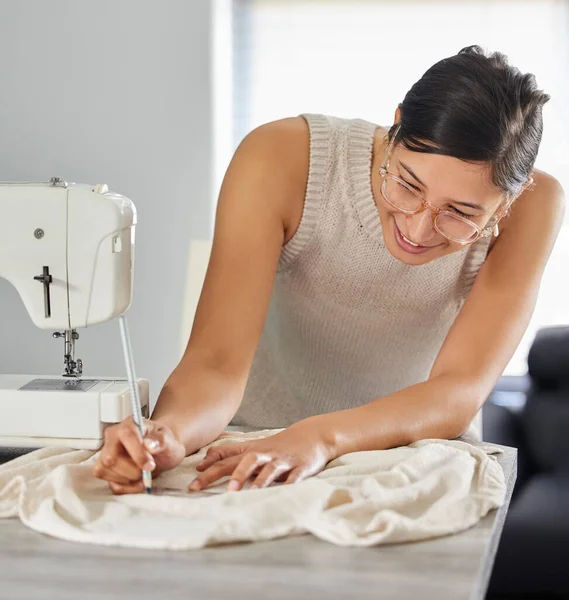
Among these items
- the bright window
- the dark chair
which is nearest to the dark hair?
the dark chair

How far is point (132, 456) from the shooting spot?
1.16 metres

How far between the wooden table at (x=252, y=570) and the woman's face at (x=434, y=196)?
0.59m

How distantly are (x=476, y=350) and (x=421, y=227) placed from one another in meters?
0.25

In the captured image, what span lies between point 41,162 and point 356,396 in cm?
195

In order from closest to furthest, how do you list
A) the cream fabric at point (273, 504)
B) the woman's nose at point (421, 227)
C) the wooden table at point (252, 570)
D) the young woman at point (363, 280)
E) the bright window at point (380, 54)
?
1. the wooden table at point (252, 570)
2. the cream fabric at point (273, 504)
3. the young woman at point (363, 280)
4. the woman's nose at point (421, 227)
5. the bright window at point (380, 54)

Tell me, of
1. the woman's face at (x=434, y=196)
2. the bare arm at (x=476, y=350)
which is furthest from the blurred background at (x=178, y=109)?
the woman's face at (x=434, y=196)

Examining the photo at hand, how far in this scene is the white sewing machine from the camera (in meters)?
1.32

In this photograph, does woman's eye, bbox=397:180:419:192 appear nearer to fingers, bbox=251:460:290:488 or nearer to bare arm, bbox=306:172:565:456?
bare arm, bbox=306:172:565:456

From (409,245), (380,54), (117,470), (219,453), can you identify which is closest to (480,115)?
(409,245)

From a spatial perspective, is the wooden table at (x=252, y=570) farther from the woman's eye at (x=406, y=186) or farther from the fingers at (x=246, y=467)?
the woman's eye at (x=406, y=186)

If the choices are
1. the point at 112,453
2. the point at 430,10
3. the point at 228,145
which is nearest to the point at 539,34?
the point at 430,10

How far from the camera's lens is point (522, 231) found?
1707mm

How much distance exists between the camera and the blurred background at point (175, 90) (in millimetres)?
3438

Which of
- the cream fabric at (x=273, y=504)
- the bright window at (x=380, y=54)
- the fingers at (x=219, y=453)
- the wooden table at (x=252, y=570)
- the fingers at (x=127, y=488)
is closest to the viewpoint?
the wooden table at (x=252, y=570)
